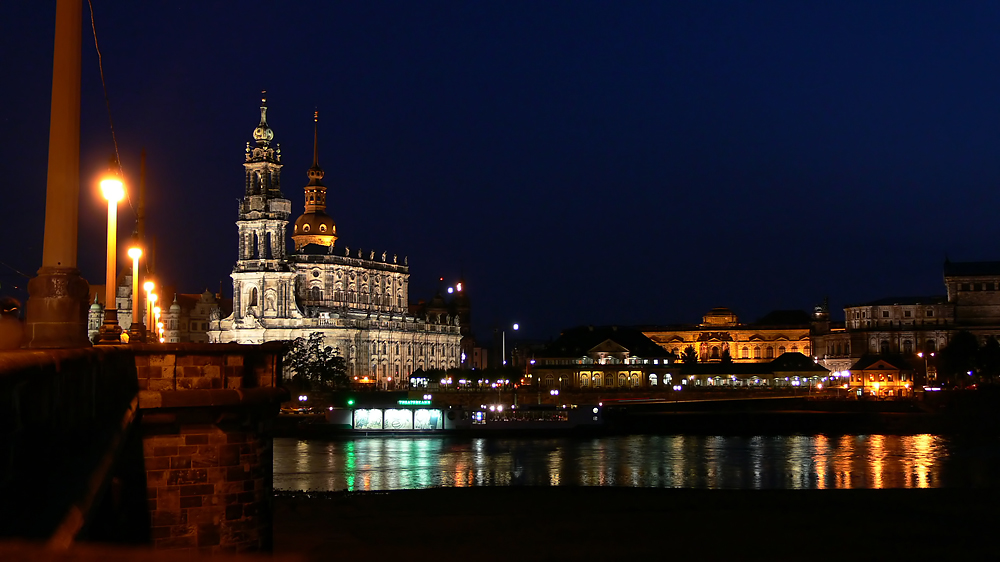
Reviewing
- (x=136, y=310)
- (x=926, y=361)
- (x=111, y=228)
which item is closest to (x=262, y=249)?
(x=926, y=361)

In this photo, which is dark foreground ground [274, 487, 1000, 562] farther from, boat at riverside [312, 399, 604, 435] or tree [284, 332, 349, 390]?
tree [284, 332, 349, 390]

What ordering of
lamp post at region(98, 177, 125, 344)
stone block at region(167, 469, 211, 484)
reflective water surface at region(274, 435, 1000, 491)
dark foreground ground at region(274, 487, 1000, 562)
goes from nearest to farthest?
1. stone block at region(167, 469, 211, 484)
2. lamp post at region(98, 177, 125, 344)
3. dark foreground ground at region(274, 487, 1000, 562)
4. reflective water surface at region(274, 435, 1000, 491)

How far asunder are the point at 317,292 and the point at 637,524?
350 ft

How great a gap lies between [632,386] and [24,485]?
140 meters

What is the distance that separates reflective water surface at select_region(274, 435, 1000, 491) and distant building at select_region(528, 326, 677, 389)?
54.6m

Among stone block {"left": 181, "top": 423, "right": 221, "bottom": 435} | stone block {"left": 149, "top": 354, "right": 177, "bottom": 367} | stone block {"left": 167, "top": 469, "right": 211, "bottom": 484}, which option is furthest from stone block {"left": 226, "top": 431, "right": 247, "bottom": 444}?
stone block {"left": 149, "top": 354, "right": 177, "bottom": 367}

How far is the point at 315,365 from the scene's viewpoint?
12838cm

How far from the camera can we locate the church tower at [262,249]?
134250 millimetres

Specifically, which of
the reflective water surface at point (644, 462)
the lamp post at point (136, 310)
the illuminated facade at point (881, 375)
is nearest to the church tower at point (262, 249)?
the reflective water surface at point (644, 462)

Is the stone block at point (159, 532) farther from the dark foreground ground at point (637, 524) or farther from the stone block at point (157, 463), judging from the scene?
the dark foreground ground at point (637, 524)

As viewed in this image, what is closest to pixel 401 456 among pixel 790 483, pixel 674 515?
pixel 790 483

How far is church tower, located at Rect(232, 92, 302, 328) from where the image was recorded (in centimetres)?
13425

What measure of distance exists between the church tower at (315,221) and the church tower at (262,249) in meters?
14.6

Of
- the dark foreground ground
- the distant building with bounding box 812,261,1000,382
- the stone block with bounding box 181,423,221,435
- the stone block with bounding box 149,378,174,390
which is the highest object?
the distant building with bounding box 812,261,1000,382
